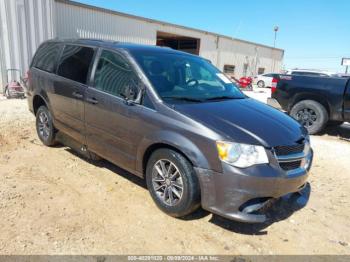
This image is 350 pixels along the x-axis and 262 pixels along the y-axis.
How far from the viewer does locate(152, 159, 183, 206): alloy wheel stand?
345cm

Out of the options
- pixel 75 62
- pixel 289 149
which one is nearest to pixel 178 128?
pixel 289 149

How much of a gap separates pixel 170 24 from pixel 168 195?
19666 millimetres

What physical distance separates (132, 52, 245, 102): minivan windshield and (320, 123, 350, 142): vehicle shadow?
510cm

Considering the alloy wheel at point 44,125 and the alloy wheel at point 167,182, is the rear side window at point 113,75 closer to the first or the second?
the alloy wheel at point 167,182

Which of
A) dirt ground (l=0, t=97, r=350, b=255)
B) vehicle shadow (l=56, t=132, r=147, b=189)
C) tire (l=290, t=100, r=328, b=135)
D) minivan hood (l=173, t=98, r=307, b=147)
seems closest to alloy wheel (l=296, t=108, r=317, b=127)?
tire (l=290, t=100, r=328, b=135)

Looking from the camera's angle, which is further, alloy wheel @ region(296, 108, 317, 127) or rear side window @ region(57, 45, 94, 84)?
alloy wheel @ region(296, 108, 317, 127)

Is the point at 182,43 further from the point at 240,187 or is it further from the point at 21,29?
the point at 240,187

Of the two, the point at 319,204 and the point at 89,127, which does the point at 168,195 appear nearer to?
the point at 89,127

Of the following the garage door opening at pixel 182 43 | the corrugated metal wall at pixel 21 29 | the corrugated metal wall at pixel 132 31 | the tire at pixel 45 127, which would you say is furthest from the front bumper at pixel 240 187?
the garage door opening at pixel 182 43

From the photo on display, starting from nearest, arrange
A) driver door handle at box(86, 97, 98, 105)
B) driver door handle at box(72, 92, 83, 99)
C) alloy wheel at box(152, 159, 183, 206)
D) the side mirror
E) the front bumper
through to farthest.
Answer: the front bumper, alloy wheel at box(152, 159, 183, 206), the side mirror, driver door handle at box(86, 97, 98, 105), driver door handle at box(72, 92, 83, 99)

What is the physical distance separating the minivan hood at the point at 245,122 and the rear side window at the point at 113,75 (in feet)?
2.61

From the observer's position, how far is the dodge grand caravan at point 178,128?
123 inches

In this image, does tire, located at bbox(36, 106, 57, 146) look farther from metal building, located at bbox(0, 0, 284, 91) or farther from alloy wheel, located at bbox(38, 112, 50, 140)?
metal building, located at bbox(0, 0, 284, 91)

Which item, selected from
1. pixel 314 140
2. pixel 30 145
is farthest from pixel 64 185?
pixel 314 140
